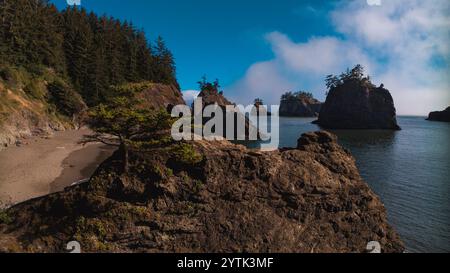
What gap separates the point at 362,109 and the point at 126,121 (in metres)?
126

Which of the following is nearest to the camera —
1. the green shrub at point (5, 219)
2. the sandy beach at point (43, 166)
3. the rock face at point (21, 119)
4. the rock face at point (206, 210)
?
the rock face at point (206, 210)

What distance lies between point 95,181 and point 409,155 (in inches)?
2470

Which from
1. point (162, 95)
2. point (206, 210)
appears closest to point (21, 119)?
point (162, 95)

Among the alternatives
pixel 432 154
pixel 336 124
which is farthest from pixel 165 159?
pixel 336 124

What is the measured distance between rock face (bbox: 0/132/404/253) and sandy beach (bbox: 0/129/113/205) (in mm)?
10173

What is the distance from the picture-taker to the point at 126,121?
18.8 meters

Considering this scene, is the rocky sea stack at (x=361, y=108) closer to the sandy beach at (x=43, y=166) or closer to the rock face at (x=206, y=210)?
the sandy beach at (x=43, y=166)

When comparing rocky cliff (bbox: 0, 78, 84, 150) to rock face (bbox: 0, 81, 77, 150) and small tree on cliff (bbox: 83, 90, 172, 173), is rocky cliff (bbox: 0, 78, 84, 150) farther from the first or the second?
small tree on cliff (bbox: 83, 90, 172, 173)

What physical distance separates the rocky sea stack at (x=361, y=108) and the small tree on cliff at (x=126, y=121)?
122625 mm

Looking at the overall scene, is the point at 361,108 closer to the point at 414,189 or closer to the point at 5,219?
the point at 414,189

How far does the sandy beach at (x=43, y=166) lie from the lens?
29.5 metres

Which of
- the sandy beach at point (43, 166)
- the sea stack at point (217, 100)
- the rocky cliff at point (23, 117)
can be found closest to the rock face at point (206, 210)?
the sandy beach at point (43, 166)

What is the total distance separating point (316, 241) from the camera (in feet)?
62.5
